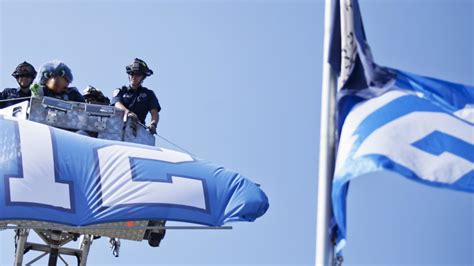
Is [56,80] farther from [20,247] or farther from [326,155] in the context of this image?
Answer: [326,155]

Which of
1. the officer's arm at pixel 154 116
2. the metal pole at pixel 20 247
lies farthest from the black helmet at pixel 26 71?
the metal pole at pixel 20 247

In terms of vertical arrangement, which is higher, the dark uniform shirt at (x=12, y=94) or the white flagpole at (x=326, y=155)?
the white flagpole at (x=326, y=155)

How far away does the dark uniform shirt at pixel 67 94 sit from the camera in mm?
17172

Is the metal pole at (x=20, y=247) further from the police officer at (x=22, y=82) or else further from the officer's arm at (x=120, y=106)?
the officer's arm at (x=120, y=106)

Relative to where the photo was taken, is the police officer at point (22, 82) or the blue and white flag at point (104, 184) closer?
the blue and white flag at point (104, 184)

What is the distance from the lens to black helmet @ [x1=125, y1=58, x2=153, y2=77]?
1783 cm

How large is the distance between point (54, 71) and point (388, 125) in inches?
267

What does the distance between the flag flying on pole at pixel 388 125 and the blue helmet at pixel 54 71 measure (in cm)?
609

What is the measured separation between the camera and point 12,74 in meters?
18.0

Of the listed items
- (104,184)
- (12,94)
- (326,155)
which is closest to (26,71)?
(12,94)

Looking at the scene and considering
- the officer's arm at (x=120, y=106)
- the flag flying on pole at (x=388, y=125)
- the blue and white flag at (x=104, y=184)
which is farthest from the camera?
the officer's arm at (x=120, y=106)

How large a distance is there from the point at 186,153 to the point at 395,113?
21.0 feet

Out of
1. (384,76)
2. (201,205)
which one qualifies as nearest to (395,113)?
(384,76)

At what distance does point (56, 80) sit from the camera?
1723 centimetres
